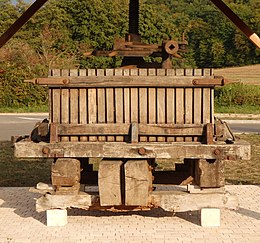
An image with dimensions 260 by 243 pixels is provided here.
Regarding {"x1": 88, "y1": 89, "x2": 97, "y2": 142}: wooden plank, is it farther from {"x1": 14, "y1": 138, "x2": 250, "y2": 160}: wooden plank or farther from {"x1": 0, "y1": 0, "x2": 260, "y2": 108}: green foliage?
{"x1": 0, "y1": 0, "x2": 260, "y2": 108}: green foliage

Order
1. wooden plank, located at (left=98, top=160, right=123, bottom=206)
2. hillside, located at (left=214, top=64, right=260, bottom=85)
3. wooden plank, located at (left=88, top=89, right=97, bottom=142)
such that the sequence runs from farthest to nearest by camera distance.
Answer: hillside, located at (left=214, top=64, right=260, bottom=85), wooden plank, located at (left=88, top=89, right=97, bottom=142), wooden plank, located at (left=98, top=160, right=123, bottom=206)

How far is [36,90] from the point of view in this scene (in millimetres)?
32656

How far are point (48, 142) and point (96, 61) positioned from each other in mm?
32644

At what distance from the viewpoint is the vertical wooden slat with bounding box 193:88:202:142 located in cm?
742

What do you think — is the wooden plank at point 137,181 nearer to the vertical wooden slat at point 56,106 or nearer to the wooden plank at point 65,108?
the wooden plank at point 65,108

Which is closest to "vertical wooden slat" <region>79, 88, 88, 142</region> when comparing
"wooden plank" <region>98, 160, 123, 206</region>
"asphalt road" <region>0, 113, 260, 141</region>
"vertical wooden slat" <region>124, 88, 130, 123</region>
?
"vertical wooden slat" <region>124, 88, 130, 123</region>

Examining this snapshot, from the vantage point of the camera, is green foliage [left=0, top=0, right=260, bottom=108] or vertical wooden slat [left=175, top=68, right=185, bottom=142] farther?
green foliage [left=0, top=0, right=260, bottom=108]

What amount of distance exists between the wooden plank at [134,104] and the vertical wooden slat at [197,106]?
699 mm

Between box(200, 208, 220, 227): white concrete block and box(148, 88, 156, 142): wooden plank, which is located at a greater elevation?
box(148, 88, 156, 142): wooden plank

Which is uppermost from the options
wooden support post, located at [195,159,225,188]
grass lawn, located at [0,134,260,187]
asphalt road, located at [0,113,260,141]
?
wooden support post, located at [195,159,225,188]

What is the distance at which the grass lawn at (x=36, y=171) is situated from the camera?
11.1 meters

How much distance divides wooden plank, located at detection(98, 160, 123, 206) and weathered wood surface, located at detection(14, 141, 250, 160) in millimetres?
195

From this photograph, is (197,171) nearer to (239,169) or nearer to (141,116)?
(141,116)

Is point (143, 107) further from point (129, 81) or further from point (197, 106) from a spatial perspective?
point (197, 106)
